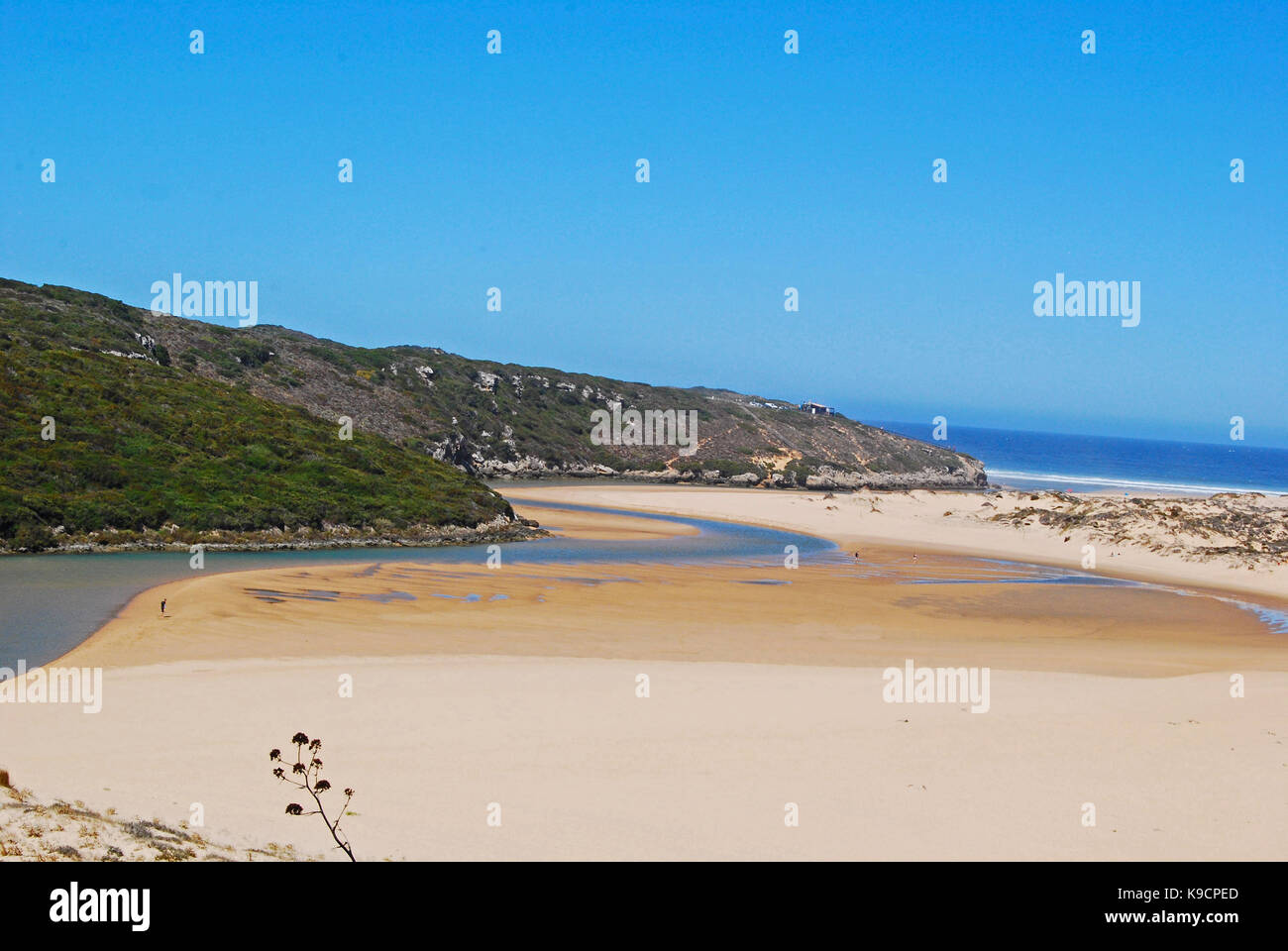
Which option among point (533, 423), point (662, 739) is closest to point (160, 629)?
point (662, 739)

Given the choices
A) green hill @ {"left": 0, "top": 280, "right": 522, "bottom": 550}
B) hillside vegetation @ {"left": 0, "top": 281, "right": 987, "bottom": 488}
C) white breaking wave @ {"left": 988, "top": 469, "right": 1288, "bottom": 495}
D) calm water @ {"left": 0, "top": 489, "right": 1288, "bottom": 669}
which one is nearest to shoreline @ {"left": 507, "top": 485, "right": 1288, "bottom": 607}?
calm water @ {"left": 0, "top": 489, "right": 1288, "bottom": 669}

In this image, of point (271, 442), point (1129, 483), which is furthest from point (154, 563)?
point (1129, 483)

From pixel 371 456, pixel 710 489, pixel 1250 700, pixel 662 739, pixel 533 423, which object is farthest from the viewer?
pixel 533 423

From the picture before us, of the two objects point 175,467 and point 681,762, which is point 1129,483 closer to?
point 175,467

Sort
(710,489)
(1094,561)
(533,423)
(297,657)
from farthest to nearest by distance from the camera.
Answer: (533,423) → (710,489) → (1094,561) → (297,657)

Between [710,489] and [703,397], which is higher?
[703,397]

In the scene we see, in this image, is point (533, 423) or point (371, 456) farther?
point (533, 423)

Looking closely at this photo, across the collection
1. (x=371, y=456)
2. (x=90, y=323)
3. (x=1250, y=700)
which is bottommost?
(x=1250, y=700)

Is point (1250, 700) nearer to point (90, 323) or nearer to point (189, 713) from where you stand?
point (189, 713)
